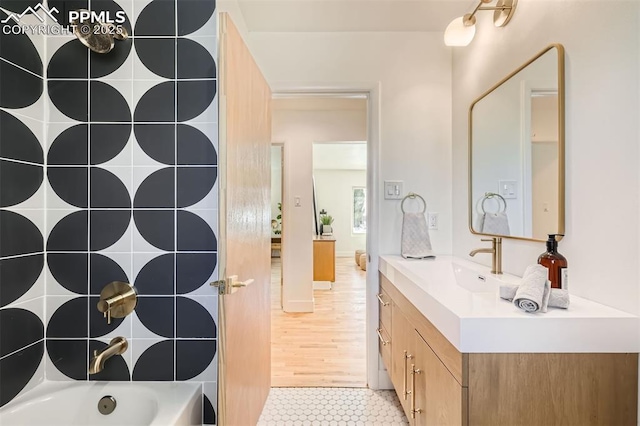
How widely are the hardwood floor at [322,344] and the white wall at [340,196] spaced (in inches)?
149

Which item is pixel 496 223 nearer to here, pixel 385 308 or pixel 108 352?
pixel 385 308

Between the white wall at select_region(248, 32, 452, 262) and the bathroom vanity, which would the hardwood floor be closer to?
the white wall at select_region(248, 32, 452, 262)

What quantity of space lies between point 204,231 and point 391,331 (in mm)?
1147

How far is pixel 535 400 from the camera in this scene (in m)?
0.85

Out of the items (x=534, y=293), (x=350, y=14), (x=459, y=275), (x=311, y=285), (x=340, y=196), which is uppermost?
(x=350, y=14)

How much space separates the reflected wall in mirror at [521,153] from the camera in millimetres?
1143

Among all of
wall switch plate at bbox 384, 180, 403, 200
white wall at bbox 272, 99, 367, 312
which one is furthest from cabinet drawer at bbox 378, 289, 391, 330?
white wall at bbox 272, 99, 367, 312

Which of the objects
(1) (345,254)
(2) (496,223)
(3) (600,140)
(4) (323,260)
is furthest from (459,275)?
(1) (345,254)

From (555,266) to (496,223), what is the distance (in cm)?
59

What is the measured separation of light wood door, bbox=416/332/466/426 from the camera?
0.90 meters

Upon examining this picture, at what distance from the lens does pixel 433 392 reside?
109cm

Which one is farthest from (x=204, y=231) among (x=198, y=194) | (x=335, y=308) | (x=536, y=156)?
(x=335, y=308)

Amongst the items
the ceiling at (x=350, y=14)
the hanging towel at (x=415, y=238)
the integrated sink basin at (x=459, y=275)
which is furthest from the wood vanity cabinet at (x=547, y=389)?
the ceiling at (x=350, y=14)

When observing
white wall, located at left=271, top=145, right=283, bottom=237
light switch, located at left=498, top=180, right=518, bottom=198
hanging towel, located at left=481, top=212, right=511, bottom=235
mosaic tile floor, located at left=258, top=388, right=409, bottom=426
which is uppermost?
white wall, located at left=271, top=145, right=283, bottom=237
